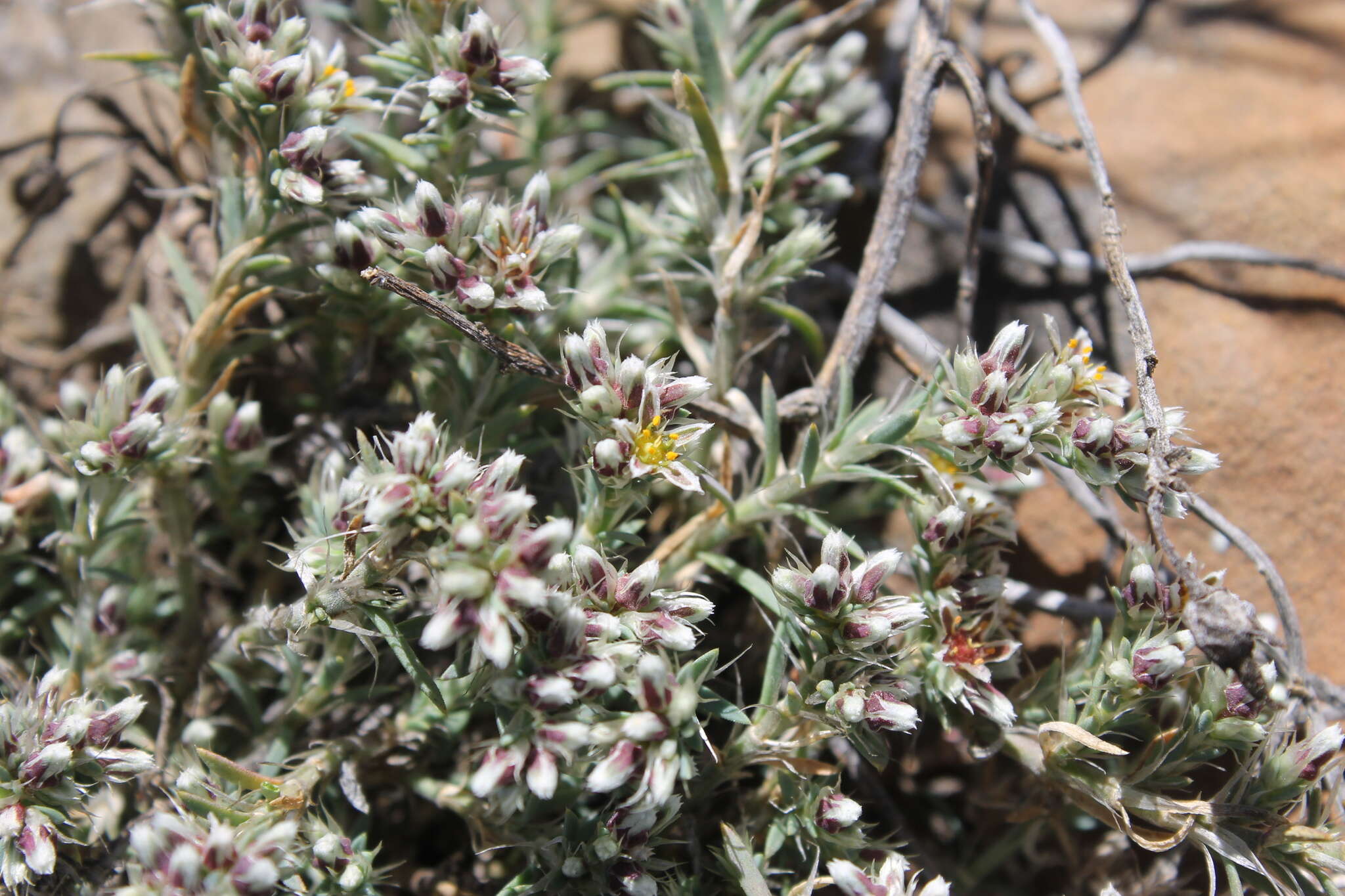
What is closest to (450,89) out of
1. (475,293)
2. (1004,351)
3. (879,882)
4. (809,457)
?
(475,293)

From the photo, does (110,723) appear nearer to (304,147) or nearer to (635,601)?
(635,601)

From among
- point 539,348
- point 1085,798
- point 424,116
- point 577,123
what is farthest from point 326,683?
point 577,123

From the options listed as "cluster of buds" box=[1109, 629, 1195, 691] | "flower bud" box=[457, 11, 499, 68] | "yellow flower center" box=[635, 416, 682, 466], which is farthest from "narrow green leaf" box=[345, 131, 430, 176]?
"cluster of buds" box=[1109, 629, 1195, 691]

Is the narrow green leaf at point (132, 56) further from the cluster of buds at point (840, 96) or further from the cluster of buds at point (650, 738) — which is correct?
the cluster of buds at point (650, 738)

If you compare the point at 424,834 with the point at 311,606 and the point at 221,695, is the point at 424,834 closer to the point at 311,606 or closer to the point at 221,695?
the point at 221,695

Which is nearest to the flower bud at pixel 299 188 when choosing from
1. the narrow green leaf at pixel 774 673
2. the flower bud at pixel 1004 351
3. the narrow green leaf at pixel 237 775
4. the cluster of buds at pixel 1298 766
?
the narrow green leaf at pixel 237 775
